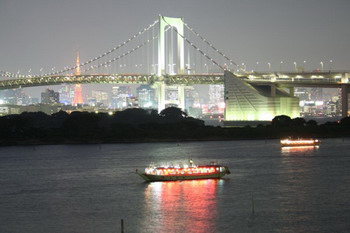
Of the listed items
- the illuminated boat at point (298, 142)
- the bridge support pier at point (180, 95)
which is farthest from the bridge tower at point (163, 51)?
the illuminated boat at point (298, 142)

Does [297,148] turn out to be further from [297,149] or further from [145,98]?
[145,98]

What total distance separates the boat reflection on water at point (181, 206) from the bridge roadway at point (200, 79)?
29732 mm

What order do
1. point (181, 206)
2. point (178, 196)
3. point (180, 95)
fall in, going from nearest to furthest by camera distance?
1. point (181, 206)
2. point (178, 196)
3. point (180, 95)

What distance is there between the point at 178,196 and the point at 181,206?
1909mm

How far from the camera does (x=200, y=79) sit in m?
56.4

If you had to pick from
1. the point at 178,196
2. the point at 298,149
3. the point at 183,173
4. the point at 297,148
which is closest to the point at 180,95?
the point at 297,148

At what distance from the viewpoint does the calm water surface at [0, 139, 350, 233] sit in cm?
1877

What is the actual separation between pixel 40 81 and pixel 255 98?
17174mm

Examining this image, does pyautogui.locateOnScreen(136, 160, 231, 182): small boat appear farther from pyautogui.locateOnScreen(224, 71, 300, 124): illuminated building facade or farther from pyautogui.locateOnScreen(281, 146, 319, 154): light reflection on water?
pyautogui.locateOnScreen(224, 71, 300, 124): illuminated building facade

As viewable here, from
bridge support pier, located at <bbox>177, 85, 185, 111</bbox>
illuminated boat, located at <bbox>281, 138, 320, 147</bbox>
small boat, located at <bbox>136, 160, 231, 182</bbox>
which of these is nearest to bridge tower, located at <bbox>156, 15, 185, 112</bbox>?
bridge support pier, located at <bbox>177, 85, 185, 111</bbox>

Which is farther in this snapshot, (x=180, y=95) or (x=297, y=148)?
(x=180, y=95)

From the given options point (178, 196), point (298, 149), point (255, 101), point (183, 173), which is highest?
point (255, 101)

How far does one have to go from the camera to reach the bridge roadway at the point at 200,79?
54875mm

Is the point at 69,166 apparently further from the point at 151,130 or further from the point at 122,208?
the point at 151,130
